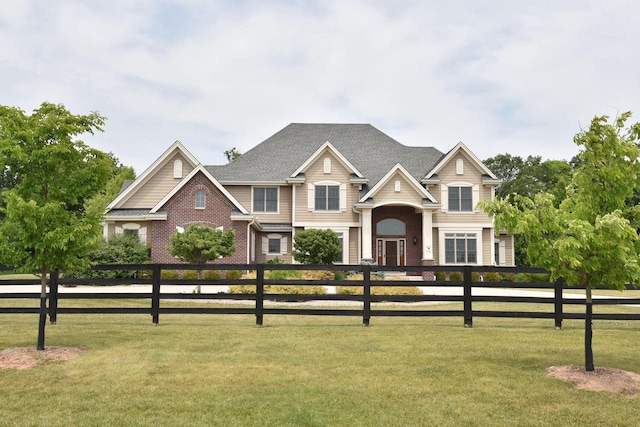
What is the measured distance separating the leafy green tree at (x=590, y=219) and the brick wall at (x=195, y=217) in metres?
23.8

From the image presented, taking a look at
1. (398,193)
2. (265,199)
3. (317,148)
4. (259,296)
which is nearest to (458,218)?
(398,193)

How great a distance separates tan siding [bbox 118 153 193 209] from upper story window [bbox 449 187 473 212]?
1799 cm

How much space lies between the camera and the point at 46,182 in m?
10.1

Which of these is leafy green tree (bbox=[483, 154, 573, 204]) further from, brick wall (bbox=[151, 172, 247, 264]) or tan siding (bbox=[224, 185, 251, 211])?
brick wall (bbox=[151, 172, 247, 264])

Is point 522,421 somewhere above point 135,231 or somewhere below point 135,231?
below

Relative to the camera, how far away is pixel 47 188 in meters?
10.1

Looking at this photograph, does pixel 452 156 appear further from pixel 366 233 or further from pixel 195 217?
pixel 195 217

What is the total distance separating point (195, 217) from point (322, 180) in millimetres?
8844

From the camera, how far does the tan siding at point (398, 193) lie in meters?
33.8

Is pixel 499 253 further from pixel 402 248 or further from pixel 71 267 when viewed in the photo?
pixel 71 267

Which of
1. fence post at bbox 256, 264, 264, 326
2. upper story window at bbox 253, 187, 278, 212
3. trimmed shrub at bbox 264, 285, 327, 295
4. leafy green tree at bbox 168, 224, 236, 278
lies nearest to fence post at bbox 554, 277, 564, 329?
fence post at bbox 256, 264, 264, 326

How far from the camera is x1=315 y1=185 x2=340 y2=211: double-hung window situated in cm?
3481

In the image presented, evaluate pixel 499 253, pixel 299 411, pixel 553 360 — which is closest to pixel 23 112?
pixel 299 411

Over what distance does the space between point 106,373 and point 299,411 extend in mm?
3538
